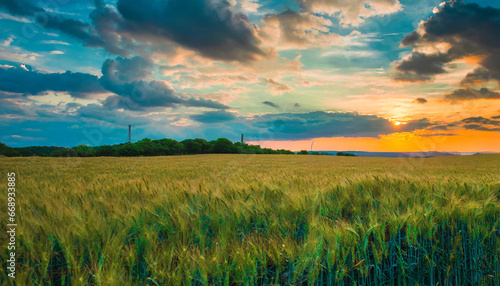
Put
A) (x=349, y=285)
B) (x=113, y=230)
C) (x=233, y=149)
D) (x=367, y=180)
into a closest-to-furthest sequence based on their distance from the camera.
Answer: (x=349, y=285)
(x=113, y=230)
(x=367, y=180)
(x=233, y=149)

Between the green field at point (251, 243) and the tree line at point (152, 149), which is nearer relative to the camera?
the green field at point (251, 243)

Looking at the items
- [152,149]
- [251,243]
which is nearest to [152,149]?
[152,149]

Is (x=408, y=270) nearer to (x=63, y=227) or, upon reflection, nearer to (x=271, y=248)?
(x=271, y=248)

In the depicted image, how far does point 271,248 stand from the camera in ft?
6.10

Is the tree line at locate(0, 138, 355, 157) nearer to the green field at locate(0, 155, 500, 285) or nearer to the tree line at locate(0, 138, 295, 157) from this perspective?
the tree line at locate(0, 138, 295, 157)

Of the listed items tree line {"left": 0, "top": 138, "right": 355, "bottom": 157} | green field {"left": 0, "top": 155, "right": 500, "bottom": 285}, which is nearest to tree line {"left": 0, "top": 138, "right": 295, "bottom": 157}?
tree line {"left": 0, "top": 138, "right": 355, "bottom": 157}

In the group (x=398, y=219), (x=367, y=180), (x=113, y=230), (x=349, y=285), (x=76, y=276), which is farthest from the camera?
(x=367, y=180)

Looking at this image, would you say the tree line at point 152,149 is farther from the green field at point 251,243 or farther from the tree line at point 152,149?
the green field at point 251,243

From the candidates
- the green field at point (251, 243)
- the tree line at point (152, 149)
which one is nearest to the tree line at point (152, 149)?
the tree line at point (152, 149)

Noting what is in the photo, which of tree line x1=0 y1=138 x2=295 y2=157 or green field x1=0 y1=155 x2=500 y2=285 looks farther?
tree line x1=0 y1=138 x2=295 y2=157

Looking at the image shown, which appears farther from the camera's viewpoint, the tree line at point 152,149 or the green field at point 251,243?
the tree line at point 152,149

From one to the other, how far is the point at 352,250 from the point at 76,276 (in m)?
1.83

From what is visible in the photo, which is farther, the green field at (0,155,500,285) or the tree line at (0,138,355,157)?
the tree line at (0,138,355,157)

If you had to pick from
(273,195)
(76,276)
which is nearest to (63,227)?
(76,276)
